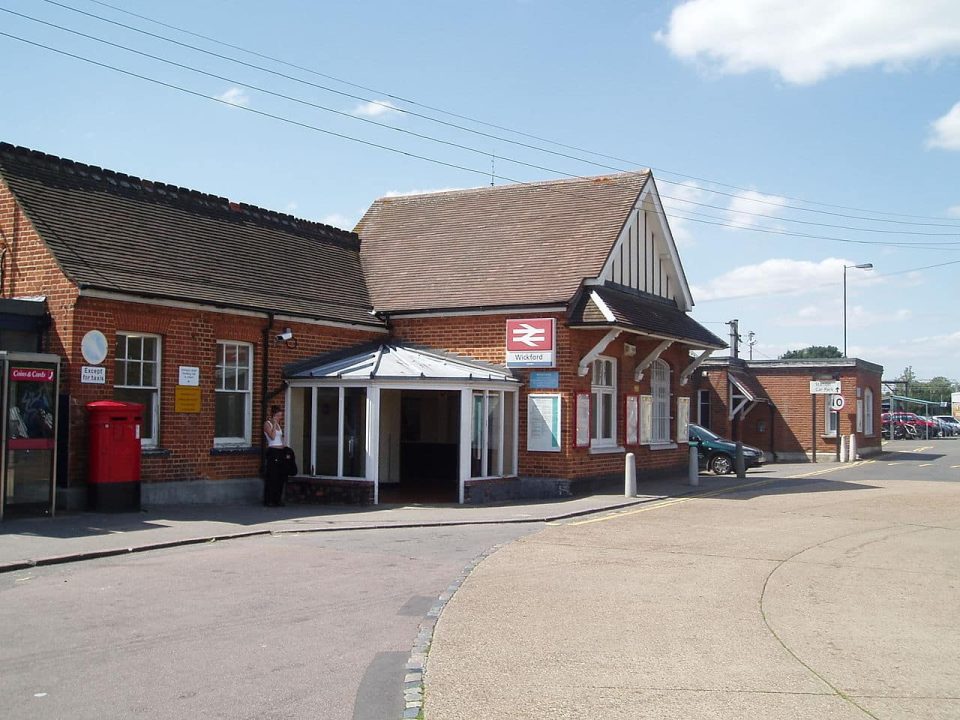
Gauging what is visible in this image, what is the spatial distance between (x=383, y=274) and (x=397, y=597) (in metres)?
14.6

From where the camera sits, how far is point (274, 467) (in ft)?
58.1

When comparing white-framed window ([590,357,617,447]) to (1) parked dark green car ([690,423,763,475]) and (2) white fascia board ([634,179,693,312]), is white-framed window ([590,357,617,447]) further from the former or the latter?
(1) parked dark green car ([690,423,763,475])

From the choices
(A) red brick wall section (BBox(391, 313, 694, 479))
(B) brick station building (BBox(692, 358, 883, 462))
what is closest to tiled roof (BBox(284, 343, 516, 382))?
(A) red brick wall section (BBox(391, 313, 694, 479))

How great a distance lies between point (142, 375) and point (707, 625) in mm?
11581

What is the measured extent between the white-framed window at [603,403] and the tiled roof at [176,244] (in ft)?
17.4

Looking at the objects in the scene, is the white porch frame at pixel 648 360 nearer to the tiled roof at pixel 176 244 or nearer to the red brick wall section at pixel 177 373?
the tiled roof at pixel 176 244

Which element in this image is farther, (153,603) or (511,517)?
(511,517)

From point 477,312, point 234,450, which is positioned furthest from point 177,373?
point 477,312

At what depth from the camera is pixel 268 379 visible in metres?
19.1

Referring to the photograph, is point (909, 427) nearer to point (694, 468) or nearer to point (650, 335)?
point (694, 468)

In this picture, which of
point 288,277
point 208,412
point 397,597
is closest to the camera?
point 397,597

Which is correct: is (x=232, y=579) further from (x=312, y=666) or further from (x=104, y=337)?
(x=104, y=337)

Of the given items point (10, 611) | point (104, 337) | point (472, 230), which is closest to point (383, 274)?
point (472, 230)

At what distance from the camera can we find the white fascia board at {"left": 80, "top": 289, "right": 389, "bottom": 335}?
51.6ft
